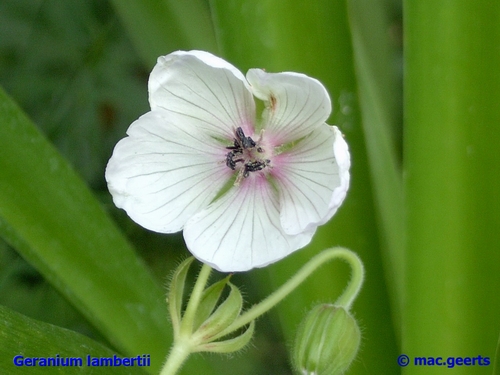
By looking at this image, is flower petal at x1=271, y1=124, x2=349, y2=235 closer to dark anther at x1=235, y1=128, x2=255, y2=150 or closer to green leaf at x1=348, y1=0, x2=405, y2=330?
dark anther at x1=235, y1=128, x2=255, y2=150

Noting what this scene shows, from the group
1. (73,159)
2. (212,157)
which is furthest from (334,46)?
(73,159)

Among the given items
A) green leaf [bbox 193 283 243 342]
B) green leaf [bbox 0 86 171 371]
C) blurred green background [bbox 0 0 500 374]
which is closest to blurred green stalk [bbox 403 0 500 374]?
blurred green background [bbox 0 0 500 374]

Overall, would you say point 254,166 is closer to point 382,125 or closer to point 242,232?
point 242,232

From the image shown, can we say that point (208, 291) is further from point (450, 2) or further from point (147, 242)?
point (147, 242)

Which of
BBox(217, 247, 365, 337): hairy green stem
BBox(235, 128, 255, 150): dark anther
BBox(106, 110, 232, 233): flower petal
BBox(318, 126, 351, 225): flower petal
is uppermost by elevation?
BBox(235, 128, 255, 150): dark anther

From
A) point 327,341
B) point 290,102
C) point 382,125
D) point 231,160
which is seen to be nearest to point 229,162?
point 231,160

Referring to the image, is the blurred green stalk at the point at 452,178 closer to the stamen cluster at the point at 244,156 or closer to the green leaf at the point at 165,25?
the stamen cluster at the point at 244,156
